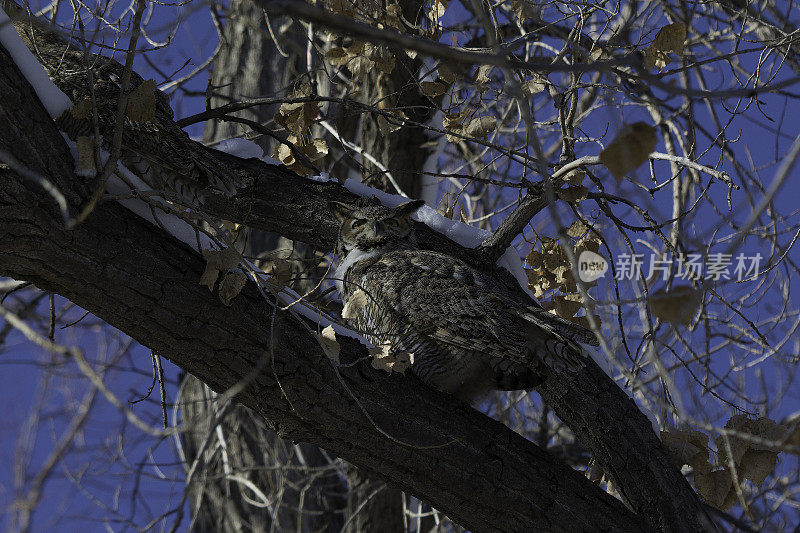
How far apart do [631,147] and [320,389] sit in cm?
142

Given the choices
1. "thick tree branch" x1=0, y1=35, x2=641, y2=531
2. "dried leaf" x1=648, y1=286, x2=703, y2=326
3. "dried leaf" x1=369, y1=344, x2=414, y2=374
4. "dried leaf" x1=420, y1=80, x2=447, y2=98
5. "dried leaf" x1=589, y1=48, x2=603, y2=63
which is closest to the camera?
"dried leaf" x1=648, y1=286, x2=703, y2=326

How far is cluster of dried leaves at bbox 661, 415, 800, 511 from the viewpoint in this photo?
2.81 metres

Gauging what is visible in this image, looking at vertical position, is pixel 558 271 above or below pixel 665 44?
below

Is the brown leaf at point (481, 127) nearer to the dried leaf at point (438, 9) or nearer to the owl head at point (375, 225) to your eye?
the owl head at point (375, 225)

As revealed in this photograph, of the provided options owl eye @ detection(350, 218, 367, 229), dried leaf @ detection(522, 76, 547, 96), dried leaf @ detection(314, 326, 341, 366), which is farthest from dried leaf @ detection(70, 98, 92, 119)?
dried leaf @ detection(522, 76, 547, 96)

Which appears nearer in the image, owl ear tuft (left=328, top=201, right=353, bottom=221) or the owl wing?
the owl wing

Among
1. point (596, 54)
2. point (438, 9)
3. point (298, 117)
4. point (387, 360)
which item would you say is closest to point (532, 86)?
point (596, 54)

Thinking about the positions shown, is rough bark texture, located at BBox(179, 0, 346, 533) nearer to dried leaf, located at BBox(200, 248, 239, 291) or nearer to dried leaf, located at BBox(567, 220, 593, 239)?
dried leaf, located at BBox(567, 220, 593, 239)

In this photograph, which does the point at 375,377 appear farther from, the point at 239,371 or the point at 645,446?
the point at 645,446

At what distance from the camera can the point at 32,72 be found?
2297mm

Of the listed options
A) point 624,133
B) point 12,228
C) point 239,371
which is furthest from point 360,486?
point 624,133

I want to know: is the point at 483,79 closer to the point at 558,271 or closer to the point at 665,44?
the point at 665,44

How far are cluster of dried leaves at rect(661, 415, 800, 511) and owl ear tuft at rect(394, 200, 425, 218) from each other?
1.48 meters

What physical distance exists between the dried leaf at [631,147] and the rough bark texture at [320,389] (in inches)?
47.7
